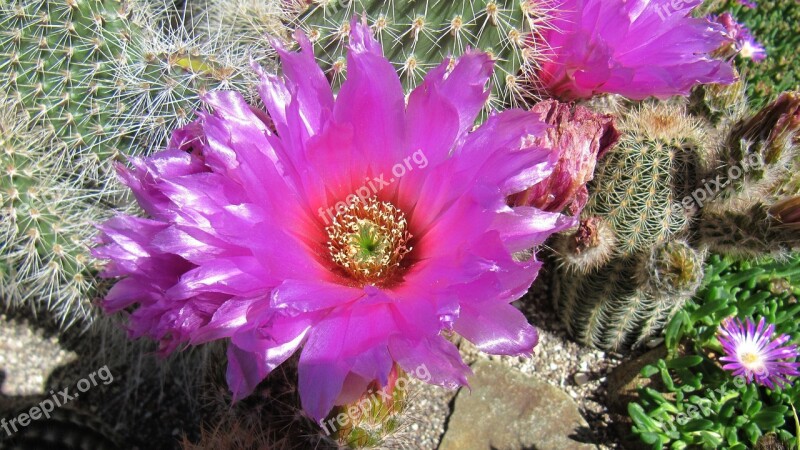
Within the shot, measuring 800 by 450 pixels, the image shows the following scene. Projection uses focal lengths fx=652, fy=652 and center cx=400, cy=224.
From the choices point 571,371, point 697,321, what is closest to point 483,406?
point 571,371

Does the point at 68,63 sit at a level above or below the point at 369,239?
above

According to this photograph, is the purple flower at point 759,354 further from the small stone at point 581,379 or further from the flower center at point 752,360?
the small stone at point 581,379

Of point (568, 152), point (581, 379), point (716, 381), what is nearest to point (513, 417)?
point (581, 379)

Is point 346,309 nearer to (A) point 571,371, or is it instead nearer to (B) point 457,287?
(B) point 457,287

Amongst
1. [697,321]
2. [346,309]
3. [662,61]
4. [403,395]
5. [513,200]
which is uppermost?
[662,61]

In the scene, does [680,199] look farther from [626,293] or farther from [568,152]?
[568,152]

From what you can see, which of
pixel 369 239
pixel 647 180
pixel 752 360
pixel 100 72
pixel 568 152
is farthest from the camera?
pixel 752 360
